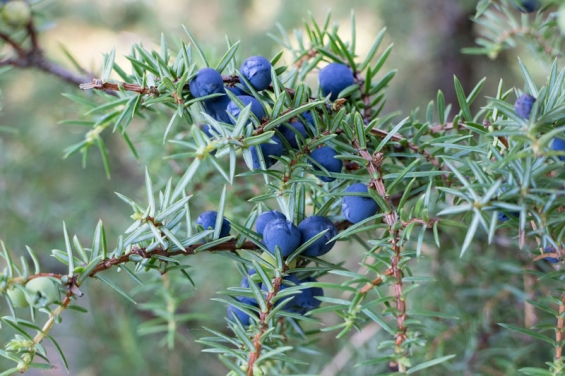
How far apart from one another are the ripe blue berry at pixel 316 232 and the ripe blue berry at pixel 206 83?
0.47ft

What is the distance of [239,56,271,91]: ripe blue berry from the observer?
1.37ft

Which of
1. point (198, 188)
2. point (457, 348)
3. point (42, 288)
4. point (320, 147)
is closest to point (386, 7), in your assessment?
point (198, 188)

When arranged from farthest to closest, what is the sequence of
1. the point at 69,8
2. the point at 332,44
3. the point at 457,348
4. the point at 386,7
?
the point at 69,8
the point at 386,7
the point at 457,348
the point at 332,44

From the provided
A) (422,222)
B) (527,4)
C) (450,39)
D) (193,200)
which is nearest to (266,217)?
(422,222)

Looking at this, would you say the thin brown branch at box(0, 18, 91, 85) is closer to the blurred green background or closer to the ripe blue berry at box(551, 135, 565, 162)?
the blurred green background

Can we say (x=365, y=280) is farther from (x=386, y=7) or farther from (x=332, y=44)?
(x=386, y=7)

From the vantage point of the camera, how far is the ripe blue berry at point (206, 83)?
402 mm

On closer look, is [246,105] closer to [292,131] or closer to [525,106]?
[292,131]

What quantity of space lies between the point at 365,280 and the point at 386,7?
4.17ft

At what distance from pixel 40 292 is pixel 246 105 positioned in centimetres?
22

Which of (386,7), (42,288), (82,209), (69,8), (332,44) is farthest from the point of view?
(69,8)

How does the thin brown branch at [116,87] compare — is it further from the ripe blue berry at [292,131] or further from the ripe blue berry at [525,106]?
the ripe blue berry at [525,106]

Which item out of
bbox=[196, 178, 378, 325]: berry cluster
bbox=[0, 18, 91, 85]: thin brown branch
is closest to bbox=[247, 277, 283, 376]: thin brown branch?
bbox=[196, 178, 378, 325]: berry cluster

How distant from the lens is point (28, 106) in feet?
6.11
